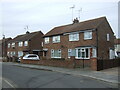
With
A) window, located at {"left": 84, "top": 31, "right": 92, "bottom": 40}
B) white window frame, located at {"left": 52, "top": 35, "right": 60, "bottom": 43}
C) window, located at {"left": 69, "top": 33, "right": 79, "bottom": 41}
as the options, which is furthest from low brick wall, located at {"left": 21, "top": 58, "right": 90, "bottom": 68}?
white window frame, located at {"left": 52, "top": 35, "right": 60, "bottom": 43}

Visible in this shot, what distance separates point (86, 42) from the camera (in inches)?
1072

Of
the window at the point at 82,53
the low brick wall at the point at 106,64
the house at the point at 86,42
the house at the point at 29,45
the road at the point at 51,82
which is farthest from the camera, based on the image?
the house at the point at 29,45

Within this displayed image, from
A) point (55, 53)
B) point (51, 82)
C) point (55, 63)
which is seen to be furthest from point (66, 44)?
point (51, 82)

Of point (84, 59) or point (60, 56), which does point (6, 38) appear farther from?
point (84, 59)

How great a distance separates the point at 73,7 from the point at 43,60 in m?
15.2

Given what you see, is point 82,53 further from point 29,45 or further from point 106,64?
point 29,45

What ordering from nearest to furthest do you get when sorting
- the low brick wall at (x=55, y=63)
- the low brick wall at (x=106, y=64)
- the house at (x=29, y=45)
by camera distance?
1. the low brick wall at (x=106, y=64)
2. the low brick wall at (x=55, y=63)
3. the house at (x=29, y=45)

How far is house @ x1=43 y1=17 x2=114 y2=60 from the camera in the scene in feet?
85.5

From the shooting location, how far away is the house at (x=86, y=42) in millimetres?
26047

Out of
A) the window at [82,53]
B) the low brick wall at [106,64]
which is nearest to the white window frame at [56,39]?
the window at [82,53]

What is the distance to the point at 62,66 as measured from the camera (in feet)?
76.9

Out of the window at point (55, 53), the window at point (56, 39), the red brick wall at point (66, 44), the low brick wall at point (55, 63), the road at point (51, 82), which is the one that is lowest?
the road at point (51, 82)

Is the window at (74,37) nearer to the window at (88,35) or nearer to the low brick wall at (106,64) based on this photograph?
the window at (88,35)

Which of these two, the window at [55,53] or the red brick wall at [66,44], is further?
the window at [55,53]
